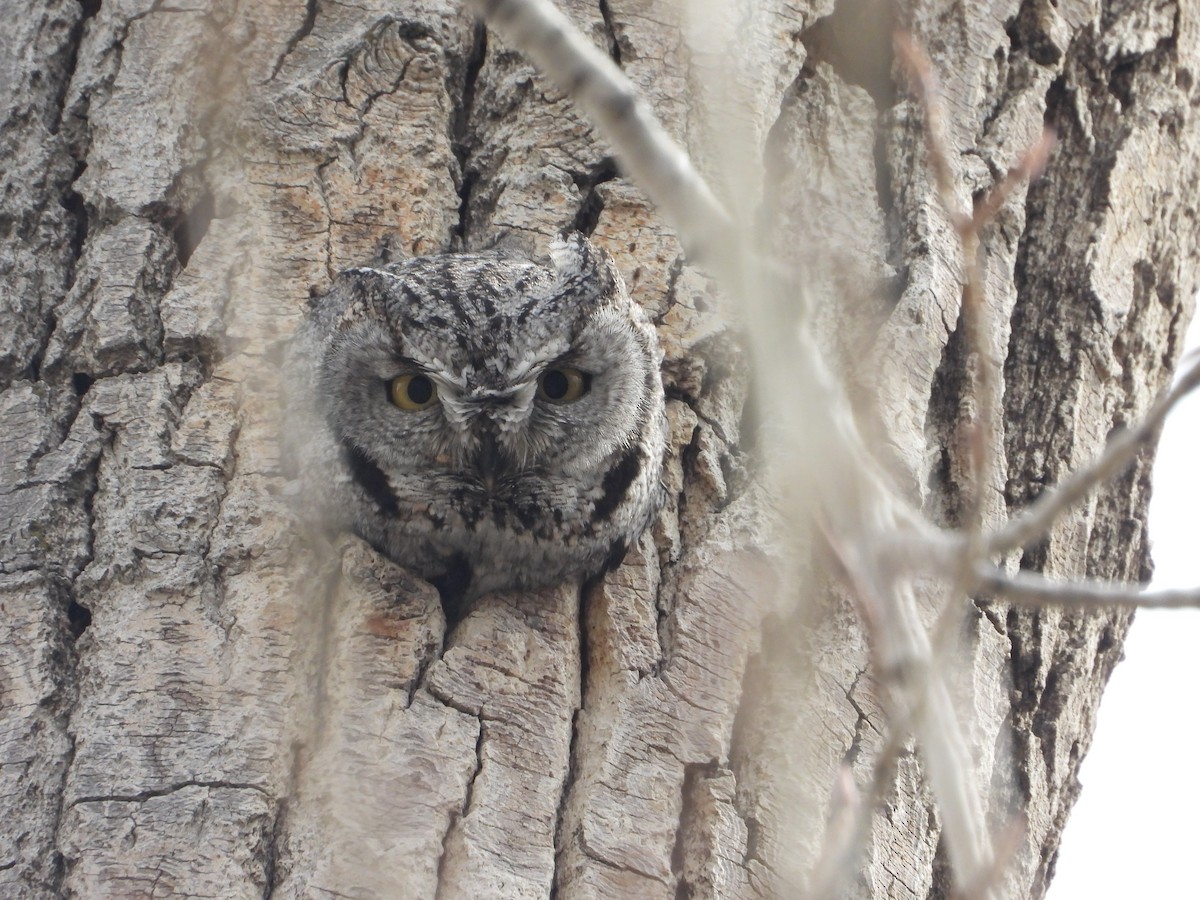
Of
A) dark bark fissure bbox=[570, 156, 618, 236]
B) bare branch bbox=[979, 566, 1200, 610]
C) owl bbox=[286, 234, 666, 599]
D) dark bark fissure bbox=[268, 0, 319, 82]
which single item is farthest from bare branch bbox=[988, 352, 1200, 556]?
dark bark fissure bbox=[268, 0, 319, 82]

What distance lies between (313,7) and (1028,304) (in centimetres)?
185

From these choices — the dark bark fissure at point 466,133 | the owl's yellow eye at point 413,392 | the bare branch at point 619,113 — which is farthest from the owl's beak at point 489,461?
the bare branch at point 619,113

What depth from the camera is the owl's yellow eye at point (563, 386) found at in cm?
288

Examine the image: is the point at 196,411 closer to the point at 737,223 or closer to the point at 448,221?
the point at 448,221

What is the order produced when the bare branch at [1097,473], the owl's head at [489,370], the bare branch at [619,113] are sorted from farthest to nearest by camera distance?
1. the owl's head at [489,370]
2. the bare branch at [619,113]
3. the bare branch at [1097,473]

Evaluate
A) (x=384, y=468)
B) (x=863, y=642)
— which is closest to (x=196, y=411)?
(x=384, y=468)

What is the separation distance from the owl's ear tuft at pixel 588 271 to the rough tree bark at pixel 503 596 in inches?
8.6

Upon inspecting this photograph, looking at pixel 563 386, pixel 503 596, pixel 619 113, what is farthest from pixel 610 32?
pixel 619 113

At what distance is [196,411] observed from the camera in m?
2.72

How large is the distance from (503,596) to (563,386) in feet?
1.63

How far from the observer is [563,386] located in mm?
2889

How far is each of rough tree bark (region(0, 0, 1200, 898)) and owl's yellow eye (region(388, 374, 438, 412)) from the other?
0.26 m

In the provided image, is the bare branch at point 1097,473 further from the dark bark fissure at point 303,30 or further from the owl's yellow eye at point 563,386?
the dark bark fissure at point 303,30

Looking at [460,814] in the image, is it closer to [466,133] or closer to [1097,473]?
[1097,473]
